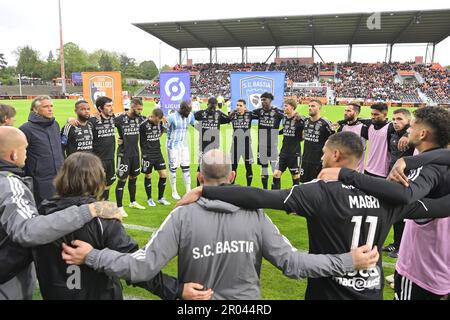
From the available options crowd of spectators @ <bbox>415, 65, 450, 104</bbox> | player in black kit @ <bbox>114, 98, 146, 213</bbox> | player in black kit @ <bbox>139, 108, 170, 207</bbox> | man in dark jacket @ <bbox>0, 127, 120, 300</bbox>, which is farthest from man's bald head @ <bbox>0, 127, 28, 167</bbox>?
crowd of spectators @ <bbox>415, 65, 450, 104</bbox>

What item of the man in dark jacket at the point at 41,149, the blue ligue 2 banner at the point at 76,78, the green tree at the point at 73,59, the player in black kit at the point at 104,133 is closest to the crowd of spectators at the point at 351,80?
the blue ligue 2 banner at the point at 76,78

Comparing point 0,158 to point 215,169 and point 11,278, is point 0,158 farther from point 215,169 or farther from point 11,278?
point 215,169

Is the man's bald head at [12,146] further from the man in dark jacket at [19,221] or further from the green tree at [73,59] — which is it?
the green tree at [73,59]

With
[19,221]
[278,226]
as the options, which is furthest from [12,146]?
[278,226]

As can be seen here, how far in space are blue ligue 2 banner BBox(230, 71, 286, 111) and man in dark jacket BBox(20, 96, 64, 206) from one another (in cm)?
744

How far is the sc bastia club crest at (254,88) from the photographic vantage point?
11.8 m

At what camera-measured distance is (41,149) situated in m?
5.16

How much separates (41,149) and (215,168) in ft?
12.8

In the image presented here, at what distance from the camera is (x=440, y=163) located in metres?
2.57

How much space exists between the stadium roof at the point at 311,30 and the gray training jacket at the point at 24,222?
149ft

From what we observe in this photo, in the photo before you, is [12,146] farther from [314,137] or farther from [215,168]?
[314,137]

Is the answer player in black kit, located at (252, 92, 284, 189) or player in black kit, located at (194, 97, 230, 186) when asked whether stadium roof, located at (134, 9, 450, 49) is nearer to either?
player in black kit, located at (252, 92, 284, 189)

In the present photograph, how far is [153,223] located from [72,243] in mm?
4736
